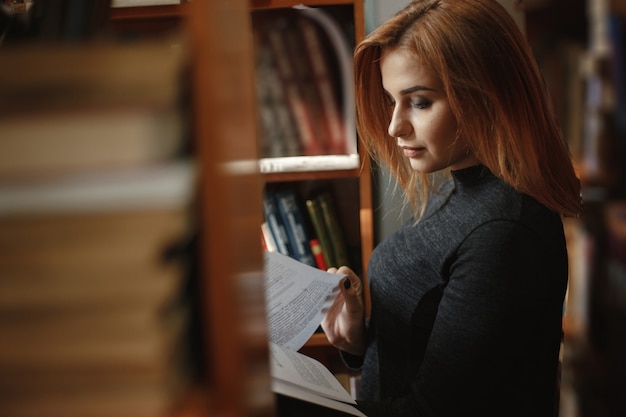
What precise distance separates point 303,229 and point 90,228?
142cm

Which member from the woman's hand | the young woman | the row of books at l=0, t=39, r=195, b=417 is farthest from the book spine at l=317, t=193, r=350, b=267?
the row of books at l=0, t=39, r=195, b=417

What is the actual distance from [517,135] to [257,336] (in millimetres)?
800

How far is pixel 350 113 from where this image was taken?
154 centimetres

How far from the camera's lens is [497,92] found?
41.4 inches

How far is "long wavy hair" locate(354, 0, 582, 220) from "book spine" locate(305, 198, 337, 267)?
642 mm

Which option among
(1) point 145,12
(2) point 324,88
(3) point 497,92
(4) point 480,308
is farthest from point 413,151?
(1) point 145,12

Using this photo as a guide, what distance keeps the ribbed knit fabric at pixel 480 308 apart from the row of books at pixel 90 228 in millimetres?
800

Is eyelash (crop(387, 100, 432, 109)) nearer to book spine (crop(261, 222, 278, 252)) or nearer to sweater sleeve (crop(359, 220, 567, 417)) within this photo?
sweater sleeve (crop(359, 220, 567, 417))

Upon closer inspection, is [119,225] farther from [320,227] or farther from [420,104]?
[320,227]

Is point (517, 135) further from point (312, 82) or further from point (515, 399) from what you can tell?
point (312, 82)

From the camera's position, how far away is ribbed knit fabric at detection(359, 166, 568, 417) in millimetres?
978

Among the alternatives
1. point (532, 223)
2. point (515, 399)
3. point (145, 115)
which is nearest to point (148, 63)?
point (145, 115)

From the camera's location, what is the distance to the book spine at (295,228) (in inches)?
65.3

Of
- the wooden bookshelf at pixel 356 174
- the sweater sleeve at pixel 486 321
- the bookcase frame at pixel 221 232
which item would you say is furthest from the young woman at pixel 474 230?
the bookcase frame at pixel 221 232
